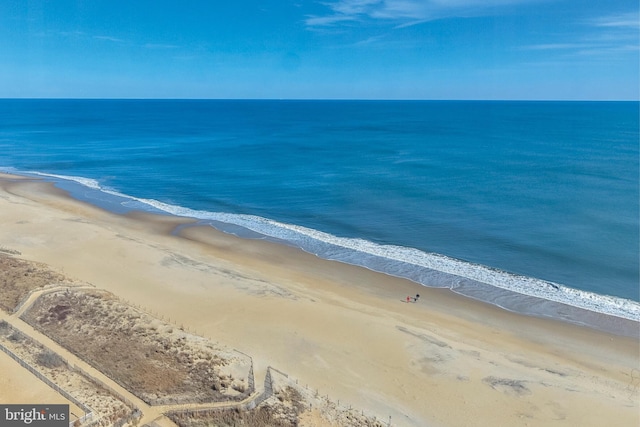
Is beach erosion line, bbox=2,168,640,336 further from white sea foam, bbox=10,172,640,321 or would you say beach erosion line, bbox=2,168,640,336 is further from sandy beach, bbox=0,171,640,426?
sandy beach, bbox=0,171,640,426

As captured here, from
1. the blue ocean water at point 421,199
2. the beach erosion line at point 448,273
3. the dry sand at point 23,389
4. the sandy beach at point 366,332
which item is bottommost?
Answer: the dry sand at point 23,389

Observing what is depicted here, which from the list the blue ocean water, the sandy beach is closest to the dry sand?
the sandy beach

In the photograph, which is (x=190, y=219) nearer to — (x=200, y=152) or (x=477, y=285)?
(x=477, y=285)

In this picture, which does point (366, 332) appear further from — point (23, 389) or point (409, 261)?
point (23, 389)

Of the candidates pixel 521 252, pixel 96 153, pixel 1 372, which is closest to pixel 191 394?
pixel 1 372

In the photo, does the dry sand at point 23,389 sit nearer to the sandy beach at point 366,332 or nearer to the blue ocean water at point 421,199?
the sandy beach at point 366,332

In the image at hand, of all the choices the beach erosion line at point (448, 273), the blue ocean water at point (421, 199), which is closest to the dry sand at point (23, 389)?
the beach erosion line at point (448, 273)
